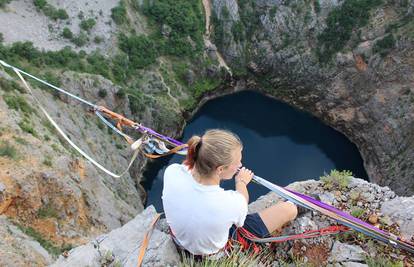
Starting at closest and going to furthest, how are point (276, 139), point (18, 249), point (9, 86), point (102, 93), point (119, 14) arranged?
point (18, 249), point (9, 86), point (102, 93), point (119, 14), point (276, 139)

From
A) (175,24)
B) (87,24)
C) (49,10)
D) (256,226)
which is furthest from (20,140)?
(175,24)

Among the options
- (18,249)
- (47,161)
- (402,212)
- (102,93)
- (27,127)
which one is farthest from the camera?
(102,93)

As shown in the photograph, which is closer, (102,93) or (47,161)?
(47,161)

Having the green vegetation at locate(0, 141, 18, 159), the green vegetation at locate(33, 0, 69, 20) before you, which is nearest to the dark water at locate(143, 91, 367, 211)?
the green vegetation at locate(33, 0, 69, 20)

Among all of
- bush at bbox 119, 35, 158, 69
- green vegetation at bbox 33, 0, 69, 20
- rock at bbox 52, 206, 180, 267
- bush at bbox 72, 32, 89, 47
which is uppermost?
rock at bbox 52, 206, 180, 267

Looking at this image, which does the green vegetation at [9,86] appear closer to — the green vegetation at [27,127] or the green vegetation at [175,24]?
the green vegetation at [27,127]

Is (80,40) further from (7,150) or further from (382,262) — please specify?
(382,262)

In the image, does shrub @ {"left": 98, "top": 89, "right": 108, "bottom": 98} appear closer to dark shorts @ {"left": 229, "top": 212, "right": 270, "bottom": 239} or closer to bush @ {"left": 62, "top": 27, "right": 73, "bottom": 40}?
bush @ {"left": 62, "top": 27, "right": 73, "bottom": 40}
